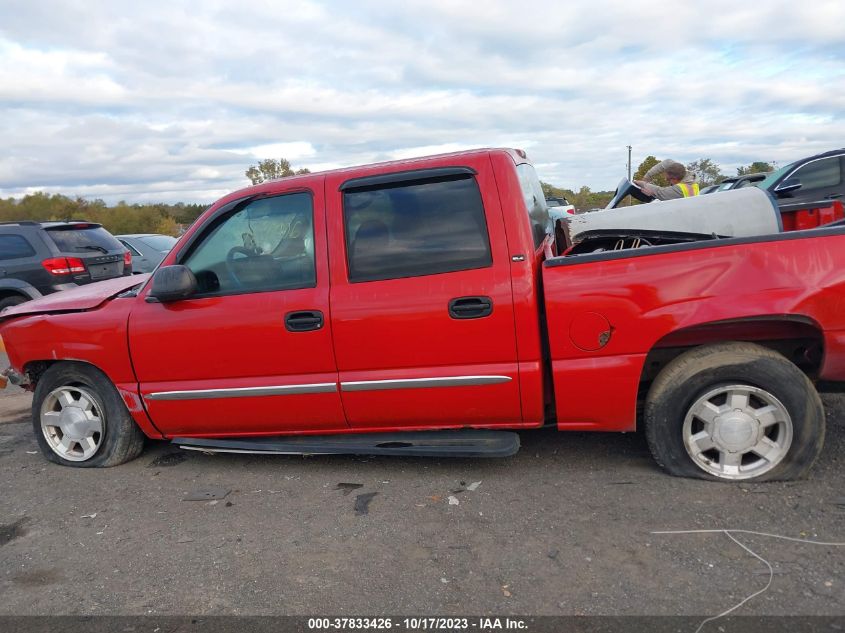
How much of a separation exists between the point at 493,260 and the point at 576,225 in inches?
28.0

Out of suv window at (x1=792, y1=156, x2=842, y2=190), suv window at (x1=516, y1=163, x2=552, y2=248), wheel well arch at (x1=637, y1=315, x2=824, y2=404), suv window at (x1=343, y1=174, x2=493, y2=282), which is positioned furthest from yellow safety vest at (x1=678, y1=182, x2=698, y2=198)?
suv window at (x1=792, y1=156, x2=842, y2=190)

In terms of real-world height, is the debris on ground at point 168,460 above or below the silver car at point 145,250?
below

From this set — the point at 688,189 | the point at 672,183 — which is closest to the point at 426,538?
the point at 688,189

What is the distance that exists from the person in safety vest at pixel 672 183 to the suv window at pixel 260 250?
10.9 ft

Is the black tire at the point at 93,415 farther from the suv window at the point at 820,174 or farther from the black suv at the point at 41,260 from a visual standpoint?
the suv window at the point at 820,174

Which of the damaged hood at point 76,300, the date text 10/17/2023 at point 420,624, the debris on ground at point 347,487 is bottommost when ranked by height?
the date text 10/17/2023 at point 420,624

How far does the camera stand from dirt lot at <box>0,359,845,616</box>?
2566 millimetres

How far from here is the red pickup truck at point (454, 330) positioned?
3113mm

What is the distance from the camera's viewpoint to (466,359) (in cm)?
338

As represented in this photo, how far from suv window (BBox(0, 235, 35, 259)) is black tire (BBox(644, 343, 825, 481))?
8.06m

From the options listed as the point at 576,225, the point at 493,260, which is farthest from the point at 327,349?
the point at 576,225

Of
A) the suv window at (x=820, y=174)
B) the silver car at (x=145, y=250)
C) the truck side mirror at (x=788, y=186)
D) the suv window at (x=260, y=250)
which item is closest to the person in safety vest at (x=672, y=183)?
the suv window at (x=260, y=250)

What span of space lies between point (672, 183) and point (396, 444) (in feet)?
13.3

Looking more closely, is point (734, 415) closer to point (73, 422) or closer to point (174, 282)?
point (174, 282)
